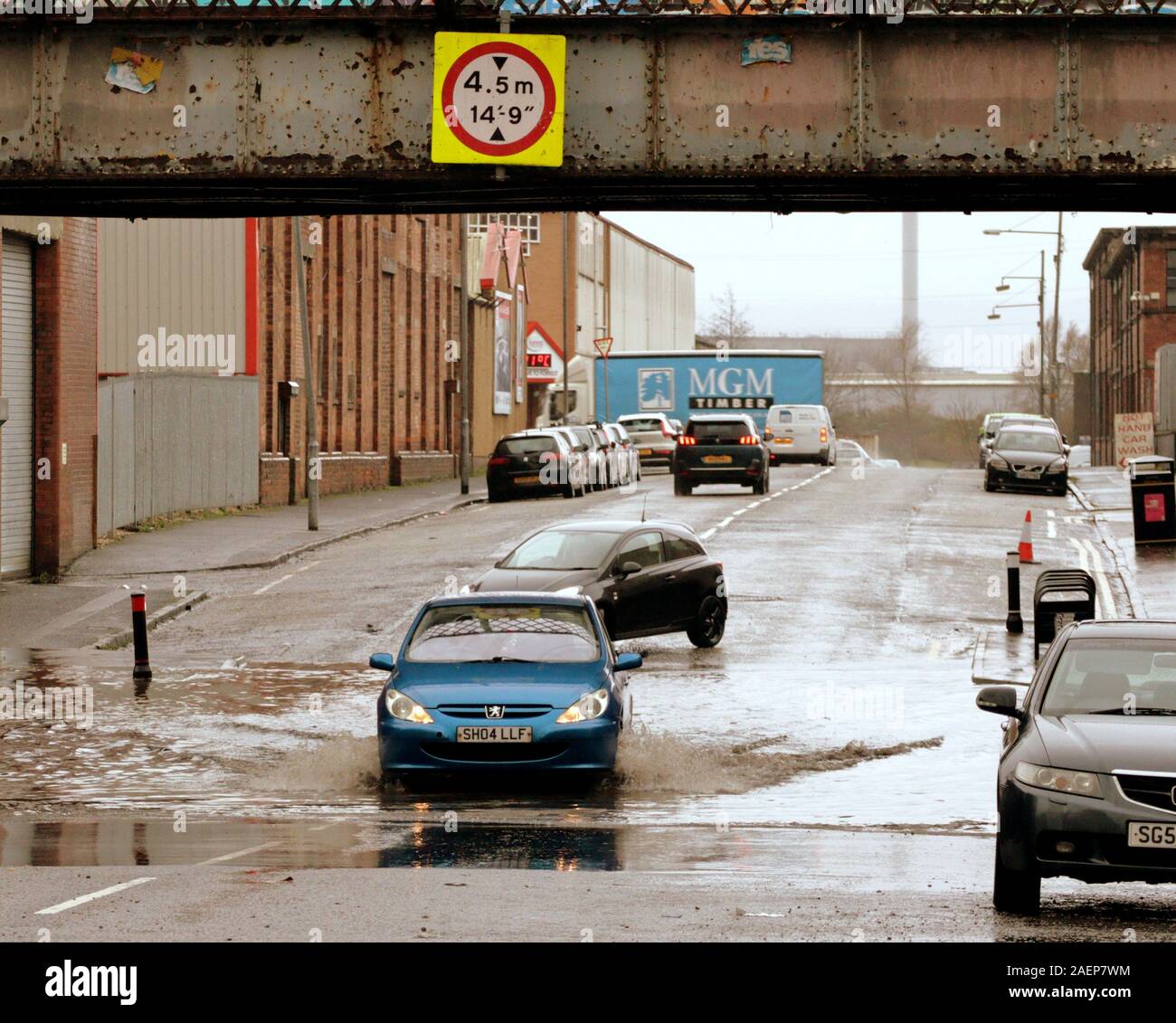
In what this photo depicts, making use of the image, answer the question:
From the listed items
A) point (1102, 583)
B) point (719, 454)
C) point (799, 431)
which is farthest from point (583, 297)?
point (1102, 583)

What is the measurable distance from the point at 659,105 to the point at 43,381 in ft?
52.3

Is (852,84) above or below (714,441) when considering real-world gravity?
above

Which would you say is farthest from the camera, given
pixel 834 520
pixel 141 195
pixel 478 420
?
pixel 478 420

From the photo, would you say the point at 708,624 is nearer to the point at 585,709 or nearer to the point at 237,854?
the point at 585,709

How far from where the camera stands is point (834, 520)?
121 feet

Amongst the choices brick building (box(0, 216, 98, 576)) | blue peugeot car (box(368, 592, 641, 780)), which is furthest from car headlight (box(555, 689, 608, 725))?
brick building (box(0, 216, 98, 576))

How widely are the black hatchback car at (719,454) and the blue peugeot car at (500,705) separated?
2954 cm

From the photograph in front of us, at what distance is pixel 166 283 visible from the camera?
130 ft

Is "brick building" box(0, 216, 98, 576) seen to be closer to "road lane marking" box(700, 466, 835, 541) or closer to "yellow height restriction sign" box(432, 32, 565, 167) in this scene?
"road lane marking" box(700, 466, 835, 541)

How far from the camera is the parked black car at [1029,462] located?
1852 inches

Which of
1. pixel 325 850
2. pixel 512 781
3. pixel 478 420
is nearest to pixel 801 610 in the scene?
pixel 512 781

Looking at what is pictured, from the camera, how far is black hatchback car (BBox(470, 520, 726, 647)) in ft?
68.3

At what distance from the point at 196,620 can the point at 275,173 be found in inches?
387
